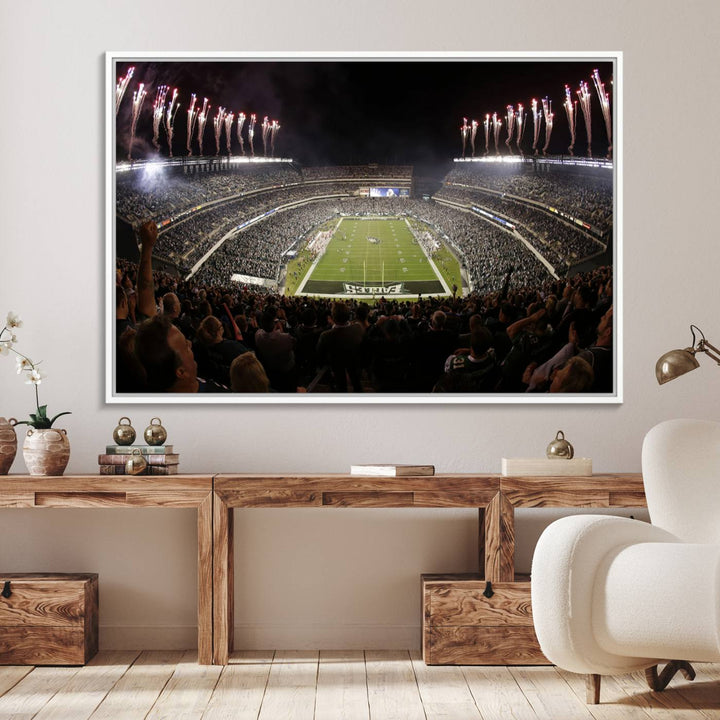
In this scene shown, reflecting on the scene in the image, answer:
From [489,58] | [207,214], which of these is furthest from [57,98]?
[489,58]

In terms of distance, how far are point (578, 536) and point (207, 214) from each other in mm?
1973

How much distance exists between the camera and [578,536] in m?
2.59

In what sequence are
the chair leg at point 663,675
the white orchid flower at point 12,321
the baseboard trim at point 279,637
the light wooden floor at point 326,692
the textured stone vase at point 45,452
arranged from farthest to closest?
the baseboard trim at point 279,637
the white orchid flower at point 12,321
the textured stone vase at point 45,452
the chair leg at point 663,675
the light wooden floor at point 326,692

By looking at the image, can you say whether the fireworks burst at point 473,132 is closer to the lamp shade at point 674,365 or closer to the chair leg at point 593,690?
the lamp shade at point 674,365

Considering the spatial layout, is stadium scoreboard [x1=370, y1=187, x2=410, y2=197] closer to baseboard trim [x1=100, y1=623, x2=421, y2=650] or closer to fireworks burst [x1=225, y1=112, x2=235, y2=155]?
fireworks burst [x1=225, y1=112, x2=235, y2=155]

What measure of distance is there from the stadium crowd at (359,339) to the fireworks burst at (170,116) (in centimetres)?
37

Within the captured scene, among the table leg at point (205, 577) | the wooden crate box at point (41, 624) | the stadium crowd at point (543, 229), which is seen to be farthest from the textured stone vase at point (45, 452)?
the stadium crowd at point (543, 229)

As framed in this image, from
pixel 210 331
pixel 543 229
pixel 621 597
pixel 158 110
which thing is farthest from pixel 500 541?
pixel 158 110

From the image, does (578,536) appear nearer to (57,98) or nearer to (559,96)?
(559,96)

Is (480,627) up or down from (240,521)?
down

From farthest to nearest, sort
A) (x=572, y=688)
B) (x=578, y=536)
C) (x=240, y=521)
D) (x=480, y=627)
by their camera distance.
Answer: (x=240, y=521) < (x=480, y=627) < (x=572, y=688) < (x=578, y=536)

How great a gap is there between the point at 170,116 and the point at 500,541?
2.07m

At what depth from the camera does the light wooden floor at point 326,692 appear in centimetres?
271

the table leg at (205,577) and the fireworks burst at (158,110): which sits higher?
the fireworks burst at (158,110)
